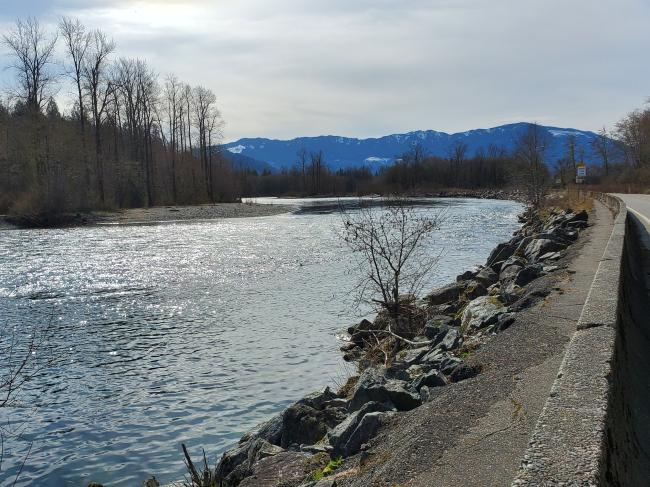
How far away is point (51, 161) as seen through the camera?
46.2m

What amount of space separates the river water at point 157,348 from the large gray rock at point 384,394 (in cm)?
205

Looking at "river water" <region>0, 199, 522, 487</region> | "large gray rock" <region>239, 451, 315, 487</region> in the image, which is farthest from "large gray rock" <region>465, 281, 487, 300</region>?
"large gray rock" <region>239, 451, 315, 487</region>

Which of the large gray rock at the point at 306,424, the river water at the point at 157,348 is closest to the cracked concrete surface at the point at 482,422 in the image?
the large gray rock at the point at 306,424

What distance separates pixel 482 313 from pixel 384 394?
382 cm

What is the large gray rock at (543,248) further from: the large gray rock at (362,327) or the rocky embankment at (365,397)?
the large gray rock at (362,327)

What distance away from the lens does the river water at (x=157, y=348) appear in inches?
264

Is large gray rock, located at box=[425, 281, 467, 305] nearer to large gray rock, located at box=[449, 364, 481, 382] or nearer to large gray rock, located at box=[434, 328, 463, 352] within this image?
large gray rock, located at box=[434, 328, 463, 352]

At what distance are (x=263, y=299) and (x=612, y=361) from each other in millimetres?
11746

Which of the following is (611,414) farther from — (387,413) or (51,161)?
(51,161)

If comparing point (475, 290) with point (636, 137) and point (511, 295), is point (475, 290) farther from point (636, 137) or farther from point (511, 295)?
point (636, 137)

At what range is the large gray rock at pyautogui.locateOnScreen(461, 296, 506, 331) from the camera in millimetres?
7984

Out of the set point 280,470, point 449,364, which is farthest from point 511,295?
point 280,470

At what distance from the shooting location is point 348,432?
4777 millimetres

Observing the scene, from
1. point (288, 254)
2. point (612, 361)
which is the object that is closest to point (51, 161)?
point (288, 254)
